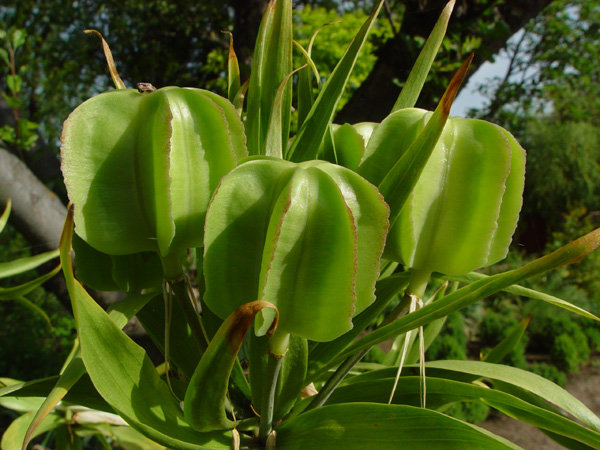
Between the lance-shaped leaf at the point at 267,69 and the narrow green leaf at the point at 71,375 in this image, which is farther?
the lance-shaped leaf at the point at 267,69

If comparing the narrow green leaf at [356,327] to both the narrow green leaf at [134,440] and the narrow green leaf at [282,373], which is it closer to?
the narrow green leaf at [282,373]

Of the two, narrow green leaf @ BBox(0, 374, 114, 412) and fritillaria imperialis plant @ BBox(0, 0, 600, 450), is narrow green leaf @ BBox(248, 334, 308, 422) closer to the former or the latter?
fritillaria imperialis plant @ BBox(0, 0, 600, 450)

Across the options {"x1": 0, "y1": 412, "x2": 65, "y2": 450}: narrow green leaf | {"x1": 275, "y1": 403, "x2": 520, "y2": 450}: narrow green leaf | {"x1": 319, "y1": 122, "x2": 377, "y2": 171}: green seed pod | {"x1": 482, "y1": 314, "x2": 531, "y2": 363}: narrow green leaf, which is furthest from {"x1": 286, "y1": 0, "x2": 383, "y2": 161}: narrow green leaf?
{"x1": 0, "y1": 412, "x2": 65, "y2": 450}: narrow green leaf

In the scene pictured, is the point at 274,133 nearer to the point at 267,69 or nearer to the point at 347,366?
the point at 267,69

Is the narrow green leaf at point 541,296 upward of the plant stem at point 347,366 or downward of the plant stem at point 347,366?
upward

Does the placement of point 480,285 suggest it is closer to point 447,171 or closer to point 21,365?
point 447,171

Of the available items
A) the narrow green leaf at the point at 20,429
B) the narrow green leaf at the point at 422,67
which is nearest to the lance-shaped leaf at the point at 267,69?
the narrow green leaf at the point at 422,67

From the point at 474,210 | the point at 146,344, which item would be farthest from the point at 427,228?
the point at 146,344

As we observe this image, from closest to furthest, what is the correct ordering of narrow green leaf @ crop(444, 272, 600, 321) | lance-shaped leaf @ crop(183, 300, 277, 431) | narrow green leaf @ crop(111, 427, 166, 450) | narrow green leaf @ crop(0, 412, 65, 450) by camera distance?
lance-shaped leaf @ crop(183, 300, 277, 431), narrow green leaf @ crop(444, 272, 600, 321), narrow green leaf @ crop(111, 427, 166, 450), narrow green leaf @ crop(0, 412, 65, 450)
